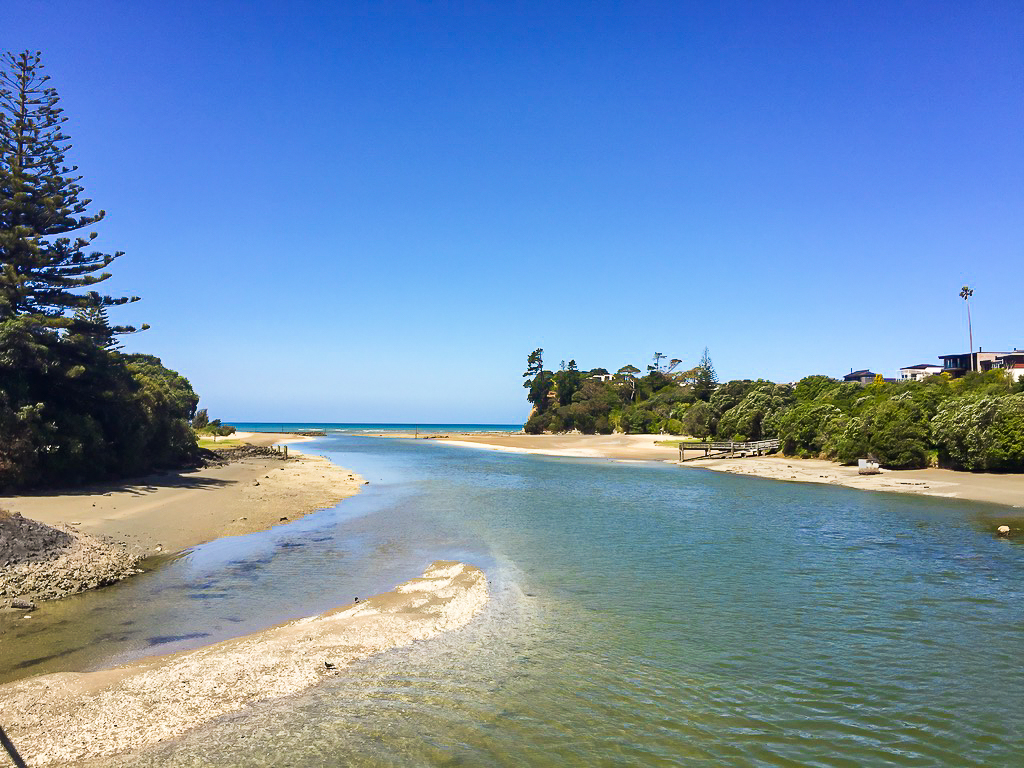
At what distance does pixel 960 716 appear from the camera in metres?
7.91

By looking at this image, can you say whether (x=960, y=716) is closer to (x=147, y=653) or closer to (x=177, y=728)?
(x=177, y=728)

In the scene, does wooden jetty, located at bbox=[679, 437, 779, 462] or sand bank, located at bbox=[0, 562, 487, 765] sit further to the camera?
wooden jetty, located at bbox=[679, 437, 779, 462]

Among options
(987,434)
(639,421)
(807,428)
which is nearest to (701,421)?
(807,428)

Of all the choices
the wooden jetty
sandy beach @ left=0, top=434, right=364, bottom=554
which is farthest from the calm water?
the wooden jetty

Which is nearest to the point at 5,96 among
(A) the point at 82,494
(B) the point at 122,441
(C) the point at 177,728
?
(B) the point at 122,441

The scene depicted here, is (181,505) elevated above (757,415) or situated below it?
below

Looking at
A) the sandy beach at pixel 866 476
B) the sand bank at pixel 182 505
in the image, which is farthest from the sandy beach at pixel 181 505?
the sandy beach at pixel 866 476

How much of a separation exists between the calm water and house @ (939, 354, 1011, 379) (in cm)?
6931

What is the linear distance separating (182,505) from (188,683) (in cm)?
1738

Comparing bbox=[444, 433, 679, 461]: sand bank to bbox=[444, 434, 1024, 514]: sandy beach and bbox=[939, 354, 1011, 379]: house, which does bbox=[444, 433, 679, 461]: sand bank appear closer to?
bbox=[444, 434, 1024, 514]: sandy beach

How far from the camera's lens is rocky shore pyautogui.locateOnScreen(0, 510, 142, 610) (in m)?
11.9

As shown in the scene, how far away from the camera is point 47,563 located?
510 inches

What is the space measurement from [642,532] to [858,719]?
13.7 metres

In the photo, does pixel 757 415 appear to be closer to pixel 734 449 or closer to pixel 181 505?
pixel 734 449
